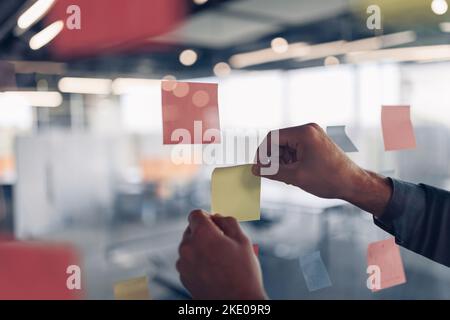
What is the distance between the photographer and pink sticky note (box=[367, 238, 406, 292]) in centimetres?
81

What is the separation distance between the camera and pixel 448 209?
2.31 feet

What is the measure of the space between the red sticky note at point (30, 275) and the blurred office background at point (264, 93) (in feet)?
0.22

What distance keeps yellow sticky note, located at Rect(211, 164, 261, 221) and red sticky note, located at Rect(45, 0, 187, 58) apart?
34cm

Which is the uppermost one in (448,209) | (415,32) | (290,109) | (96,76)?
(415,32)

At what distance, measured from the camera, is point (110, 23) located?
72 centimetres

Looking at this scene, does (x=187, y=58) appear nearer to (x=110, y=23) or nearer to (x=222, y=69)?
(x=222, y=69)

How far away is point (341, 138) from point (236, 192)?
286 millimetres

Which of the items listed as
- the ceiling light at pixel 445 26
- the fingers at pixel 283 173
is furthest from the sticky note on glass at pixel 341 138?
the ceiling light at pixel 445 26

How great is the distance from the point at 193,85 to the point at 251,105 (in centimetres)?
22

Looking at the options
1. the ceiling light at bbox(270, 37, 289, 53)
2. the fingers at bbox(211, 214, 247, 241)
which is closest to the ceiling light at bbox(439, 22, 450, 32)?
the ceiling light at bbox(270, 37, 289, 53)

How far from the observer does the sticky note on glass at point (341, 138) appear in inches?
30.0

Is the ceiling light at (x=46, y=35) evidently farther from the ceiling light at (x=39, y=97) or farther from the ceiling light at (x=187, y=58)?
the ceiling light at (x=187, y=58)
